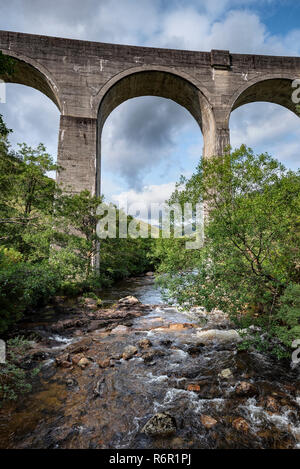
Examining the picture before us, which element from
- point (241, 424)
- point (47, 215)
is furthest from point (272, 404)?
point (47, 215)

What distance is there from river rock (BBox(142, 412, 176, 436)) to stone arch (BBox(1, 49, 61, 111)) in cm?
1507

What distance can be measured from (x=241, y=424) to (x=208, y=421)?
434mm

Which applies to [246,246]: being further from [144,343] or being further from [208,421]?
[144,343]

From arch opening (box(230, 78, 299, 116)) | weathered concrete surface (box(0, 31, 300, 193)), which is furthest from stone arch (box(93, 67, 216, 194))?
arch opening (box(230, 78, 299, 116))

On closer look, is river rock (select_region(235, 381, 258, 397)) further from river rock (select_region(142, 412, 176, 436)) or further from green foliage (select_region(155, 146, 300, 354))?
river rock (select_region(142, 412, 176, 436))

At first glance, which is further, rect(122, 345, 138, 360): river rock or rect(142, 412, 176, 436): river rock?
rect(122, 345, 138, 360): river rock

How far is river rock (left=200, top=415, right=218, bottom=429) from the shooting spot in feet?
9.98

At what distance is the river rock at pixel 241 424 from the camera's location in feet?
9.70

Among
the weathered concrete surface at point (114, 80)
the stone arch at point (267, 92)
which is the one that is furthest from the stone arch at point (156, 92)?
the stone arch at point (267, 92)

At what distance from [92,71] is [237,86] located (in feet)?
29.4

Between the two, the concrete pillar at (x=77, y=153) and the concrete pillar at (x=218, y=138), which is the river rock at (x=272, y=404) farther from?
the concrete pillar at (x=218, y=138)

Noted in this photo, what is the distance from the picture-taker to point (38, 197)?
35.3ft
